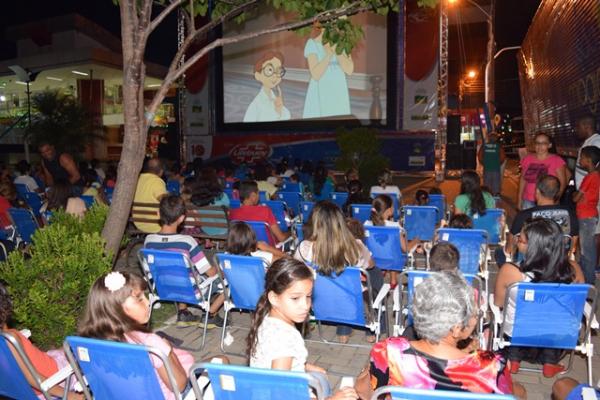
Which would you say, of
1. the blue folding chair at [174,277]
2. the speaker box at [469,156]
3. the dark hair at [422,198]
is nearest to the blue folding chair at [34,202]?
the blue folding chair at [174,277]

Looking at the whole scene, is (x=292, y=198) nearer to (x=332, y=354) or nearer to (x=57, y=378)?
(x=332, y=354)

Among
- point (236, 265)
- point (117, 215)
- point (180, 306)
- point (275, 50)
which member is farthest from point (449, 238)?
point (275, 50)

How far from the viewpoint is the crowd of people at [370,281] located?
2.14 metres

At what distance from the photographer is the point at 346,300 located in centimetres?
400

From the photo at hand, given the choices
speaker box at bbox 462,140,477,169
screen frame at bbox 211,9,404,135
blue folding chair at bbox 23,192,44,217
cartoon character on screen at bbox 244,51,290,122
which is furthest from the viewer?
speaker box at bbox 462,140,477,169

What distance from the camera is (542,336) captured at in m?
3.50

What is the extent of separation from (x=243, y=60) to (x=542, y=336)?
16.5 meters

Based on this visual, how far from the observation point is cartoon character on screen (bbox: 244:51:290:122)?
17.9m

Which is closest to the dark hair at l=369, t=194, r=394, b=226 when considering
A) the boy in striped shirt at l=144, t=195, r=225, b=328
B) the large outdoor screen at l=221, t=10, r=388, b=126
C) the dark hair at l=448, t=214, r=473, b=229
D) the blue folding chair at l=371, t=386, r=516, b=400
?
the dark hair at l=448, t=214, r=473, b=229

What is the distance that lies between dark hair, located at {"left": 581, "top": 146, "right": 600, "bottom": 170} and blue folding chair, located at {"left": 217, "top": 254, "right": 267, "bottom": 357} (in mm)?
3948

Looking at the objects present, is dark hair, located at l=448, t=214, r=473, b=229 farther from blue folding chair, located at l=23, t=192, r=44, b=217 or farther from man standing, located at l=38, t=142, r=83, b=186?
blue folding chair, located at l=23, t=192, r=44, b=217

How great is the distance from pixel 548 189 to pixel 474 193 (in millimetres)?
1497

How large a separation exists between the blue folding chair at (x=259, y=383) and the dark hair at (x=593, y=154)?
16.4 feet

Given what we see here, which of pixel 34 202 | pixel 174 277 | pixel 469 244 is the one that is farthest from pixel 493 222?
pixel 34 202
